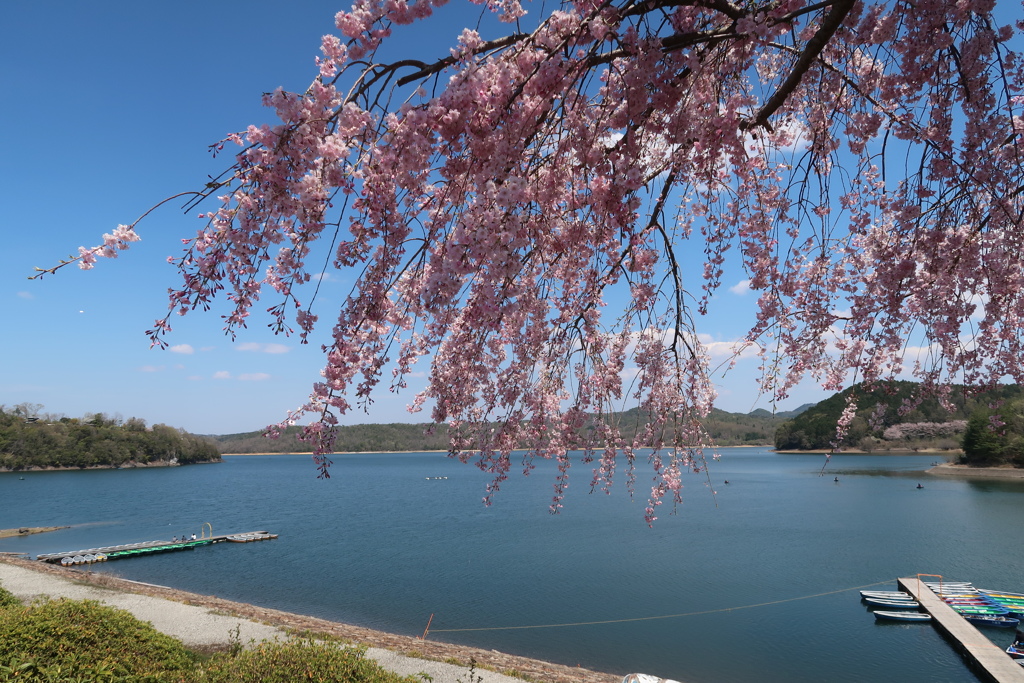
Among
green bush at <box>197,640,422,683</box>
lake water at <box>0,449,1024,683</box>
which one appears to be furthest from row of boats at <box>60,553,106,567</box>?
green bush at <box>197,640,422,683</box>

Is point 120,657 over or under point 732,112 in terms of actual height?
under

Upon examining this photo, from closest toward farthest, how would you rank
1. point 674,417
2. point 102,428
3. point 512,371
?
point 512,371 < point 674,417 < point 102,428

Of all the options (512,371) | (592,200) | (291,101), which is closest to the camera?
(291,101)

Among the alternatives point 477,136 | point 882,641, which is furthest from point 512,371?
point 882,641

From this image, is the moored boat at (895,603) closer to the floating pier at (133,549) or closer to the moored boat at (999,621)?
the moored boat at (999,621)

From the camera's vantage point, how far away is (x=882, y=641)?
15461mm

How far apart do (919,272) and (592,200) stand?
319 centimetres

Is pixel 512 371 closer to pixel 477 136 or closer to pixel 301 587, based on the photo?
pixel 477 136

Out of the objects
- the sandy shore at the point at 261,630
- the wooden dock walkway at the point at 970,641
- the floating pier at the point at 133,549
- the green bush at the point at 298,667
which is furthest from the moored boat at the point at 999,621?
the floating pier at the point at 133,549

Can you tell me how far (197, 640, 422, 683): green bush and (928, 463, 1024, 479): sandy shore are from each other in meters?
63.3

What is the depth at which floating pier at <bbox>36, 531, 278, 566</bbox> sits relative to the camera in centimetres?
2320

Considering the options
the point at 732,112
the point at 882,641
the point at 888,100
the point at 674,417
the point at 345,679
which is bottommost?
the point at 882,641

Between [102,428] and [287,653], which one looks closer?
[287,653]

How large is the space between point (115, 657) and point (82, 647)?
0.94 ft
